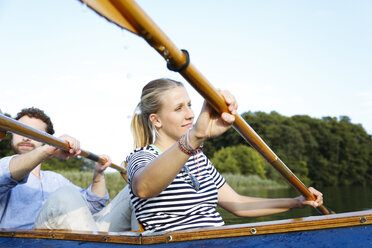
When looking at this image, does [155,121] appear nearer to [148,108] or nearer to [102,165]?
[148,108]

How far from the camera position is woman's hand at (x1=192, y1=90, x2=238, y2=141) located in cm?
110

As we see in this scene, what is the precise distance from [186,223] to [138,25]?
38.7 inches

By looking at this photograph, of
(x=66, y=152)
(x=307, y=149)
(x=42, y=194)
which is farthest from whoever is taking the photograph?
(x=307, y=149)

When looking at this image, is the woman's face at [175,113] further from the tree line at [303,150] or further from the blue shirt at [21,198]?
the tree line at [303,150]

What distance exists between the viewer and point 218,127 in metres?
1.11

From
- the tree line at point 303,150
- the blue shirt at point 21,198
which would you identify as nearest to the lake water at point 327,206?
the blue shirt at point 21,198

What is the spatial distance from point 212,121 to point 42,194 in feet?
5.90

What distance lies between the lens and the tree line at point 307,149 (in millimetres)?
27422

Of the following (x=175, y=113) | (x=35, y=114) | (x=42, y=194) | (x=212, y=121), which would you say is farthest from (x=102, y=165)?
(x=212, y=121)

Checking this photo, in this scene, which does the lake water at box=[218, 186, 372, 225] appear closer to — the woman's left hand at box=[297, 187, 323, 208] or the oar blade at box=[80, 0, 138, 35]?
the woman's left hand at box=[297, 187, 323, 208]

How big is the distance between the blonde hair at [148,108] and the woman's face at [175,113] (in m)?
0.04

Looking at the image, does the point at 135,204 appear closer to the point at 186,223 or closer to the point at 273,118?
the point at 186,223

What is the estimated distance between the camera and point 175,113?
1.74 metres

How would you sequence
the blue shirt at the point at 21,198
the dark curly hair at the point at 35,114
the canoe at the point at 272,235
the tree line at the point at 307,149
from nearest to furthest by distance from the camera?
the canoe at the point at 272,235 → the blue shirt at the point at 21,198 → the dark curly hair at the point at 35,114 → the tree line at the point at 307,149
